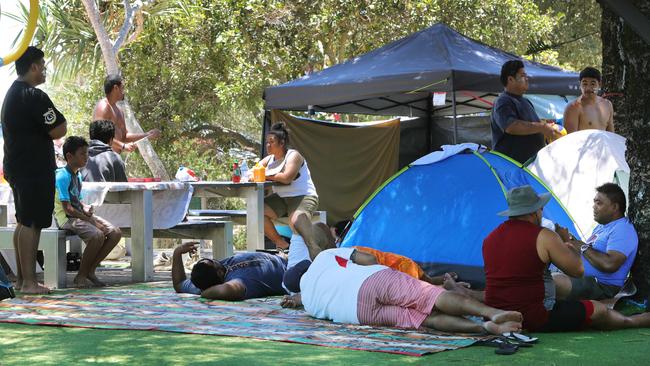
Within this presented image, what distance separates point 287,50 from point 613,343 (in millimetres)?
13044

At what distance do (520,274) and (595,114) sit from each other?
11.0 ft

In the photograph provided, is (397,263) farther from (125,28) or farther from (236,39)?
(236,39)

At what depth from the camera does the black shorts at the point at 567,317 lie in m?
5.12

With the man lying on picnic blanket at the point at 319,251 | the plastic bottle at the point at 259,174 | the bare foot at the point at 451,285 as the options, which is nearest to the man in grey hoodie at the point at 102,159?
the plastic bottle at the point at 259,174

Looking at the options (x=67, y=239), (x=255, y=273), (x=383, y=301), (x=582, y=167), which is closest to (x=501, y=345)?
(x=383, y=301)

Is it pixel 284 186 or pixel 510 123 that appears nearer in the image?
pixel 510 123

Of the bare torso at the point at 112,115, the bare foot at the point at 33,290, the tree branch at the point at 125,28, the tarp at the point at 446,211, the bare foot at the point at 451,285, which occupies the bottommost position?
the bare foot at the point at 33,290

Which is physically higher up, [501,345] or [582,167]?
[582,167]

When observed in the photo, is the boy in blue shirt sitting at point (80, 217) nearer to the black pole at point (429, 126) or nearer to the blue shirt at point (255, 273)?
the blue shirt at point (255, 273)

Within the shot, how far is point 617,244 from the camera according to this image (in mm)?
6066

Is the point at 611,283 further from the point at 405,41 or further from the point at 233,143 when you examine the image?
the point at 233,143

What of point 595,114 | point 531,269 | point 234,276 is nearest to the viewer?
point 531,269

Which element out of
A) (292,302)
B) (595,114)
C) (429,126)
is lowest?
(292,302)

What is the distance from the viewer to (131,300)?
6.68m
